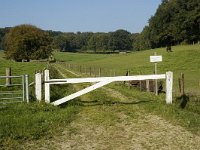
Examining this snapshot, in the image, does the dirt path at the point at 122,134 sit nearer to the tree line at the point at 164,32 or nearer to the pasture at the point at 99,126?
the pasture at the point at 99,126

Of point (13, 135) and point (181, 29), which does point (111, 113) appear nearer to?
point (13, 135)

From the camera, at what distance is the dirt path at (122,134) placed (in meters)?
9.94

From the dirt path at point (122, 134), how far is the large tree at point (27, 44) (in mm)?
95046

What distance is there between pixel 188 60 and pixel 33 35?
57.2m

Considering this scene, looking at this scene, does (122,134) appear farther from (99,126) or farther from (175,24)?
(175,24)

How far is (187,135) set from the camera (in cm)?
1098

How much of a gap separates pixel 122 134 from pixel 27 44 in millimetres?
101787

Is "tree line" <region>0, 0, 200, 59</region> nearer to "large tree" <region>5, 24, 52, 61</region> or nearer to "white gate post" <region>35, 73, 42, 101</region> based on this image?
"large tree" <region>5, 24, 52, 61</region>

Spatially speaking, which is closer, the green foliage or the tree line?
the tree line

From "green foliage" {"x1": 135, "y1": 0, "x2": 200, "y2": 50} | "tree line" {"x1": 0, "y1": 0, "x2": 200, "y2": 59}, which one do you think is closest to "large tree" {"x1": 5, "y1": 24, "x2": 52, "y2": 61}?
"tree line" {"x1": 0, "y1": 0, "x2": 200, "y2": 59}

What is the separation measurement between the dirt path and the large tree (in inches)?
3742

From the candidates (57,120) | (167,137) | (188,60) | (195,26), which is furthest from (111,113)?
(195,26)

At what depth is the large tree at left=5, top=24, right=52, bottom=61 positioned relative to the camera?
10719cm

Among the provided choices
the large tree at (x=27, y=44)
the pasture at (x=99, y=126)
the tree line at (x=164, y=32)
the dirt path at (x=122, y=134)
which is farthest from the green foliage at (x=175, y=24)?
the dirt path at (x=122, y=134)
